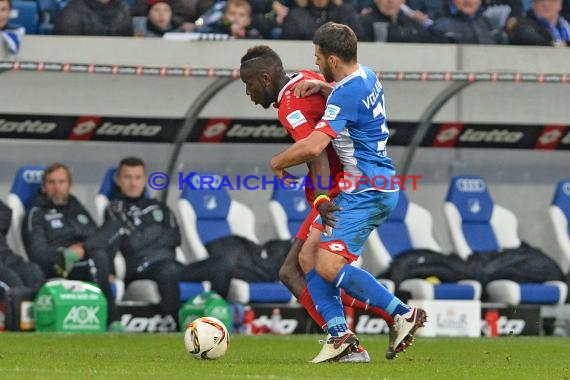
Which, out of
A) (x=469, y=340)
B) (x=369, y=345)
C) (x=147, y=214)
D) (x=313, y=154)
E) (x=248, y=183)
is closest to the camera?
(x=313, y=154)

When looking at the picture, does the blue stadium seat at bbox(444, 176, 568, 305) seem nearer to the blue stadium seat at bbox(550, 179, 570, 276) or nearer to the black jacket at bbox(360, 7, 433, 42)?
the blue stadium seat at bbox(550, 179, 570, 276)

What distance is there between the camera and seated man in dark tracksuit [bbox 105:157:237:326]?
14.7 metres

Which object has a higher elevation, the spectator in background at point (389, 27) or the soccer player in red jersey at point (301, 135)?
the spectator in background at point (389, 27)

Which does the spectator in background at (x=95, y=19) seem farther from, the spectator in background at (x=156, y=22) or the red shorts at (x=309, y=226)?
the red shorts at (x=309, y=226)

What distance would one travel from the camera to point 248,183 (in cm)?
1680

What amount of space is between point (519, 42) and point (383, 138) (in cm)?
794

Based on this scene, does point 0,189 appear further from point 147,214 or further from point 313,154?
point 313,154

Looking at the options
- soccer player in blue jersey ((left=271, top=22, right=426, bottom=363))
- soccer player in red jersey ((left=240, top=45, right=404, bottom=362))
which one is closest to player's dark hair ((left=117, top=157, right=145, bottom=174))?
soccer player in red jersey ((left=240, top=45, right=404, bottom=362))

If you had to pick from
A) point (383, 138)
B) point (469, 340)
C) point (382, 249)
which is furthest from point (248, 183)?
point (383, 138)

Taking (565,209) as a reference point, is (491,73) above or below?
above

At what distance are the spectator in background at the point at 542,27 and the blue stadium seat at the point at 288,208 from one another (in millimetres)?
2986

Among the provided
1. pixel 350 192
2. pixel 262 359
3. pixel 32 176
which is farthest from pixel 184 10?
pixel 350 192

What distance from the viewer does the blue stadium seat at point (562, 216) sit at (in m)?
16.9

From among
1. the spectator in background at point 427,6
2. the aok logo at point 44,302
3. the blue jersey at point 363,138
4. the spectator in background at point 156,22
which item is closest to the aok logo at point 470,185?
the spectator in background at point 427,6
